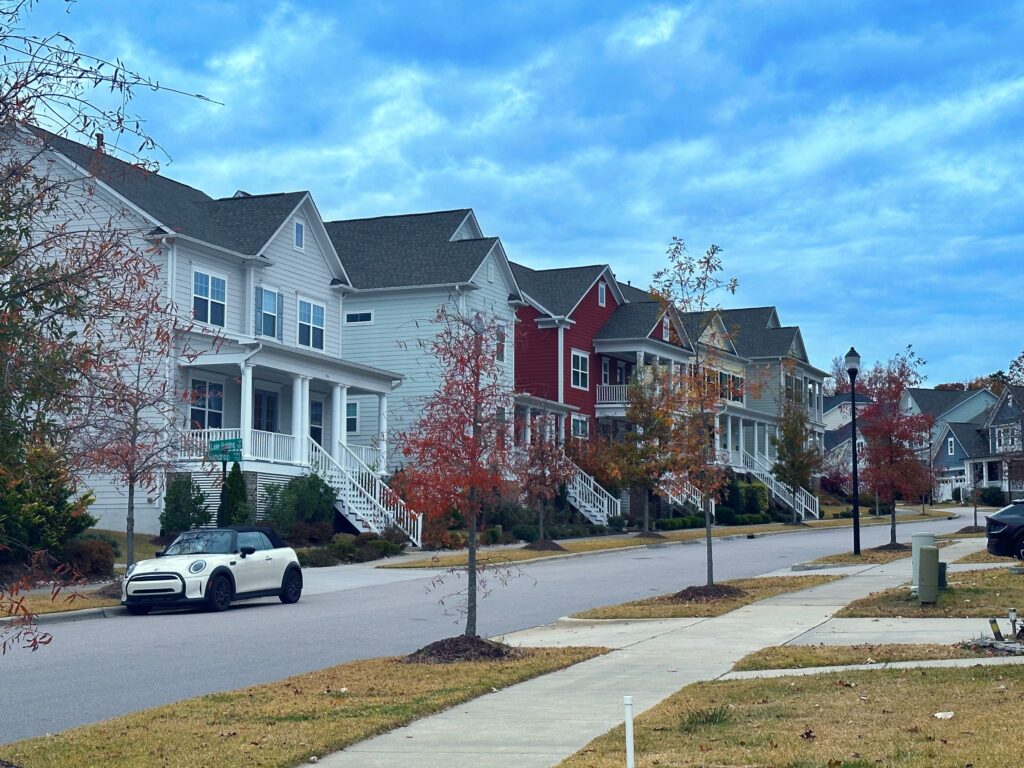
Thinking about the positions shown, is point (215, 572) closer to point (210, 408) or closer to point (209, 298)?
point (210, 408)

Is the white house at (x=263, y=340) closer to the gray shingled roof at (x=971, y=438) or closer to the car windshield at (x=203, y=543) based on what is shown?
the car windshield at (x=203, y=543)

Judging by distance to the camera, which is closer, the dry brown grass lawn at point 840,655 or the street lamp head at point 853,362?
the dry brown grass lawn at point 840,655

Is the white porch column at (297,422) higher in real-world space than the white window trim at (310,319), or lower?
lower

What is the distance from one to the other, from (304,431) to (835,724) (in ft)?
97.6

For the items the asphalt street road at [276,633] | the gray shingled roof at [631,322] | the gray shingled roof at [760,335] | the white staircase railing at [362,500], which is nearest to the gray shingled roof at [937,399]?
the gray shingled roof at [760,335]

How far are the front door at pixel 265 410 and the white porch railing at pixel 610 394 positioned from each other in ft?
64.5

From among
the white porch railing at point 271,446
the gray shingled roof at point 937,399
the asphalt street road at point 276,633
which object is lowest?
the asphalt street road at point 276,633

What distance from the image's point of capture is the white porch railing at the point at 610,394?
5772 cm

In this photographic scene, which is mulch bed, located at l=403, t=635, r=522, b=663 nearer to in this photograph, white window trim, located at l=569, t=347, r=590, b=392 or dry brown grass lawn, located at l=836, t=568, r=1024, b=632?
dry brown grass lawn, located at l=836, t=568, r=1024, b=632

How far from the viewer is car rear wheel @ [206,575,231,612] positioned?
21.7 meters

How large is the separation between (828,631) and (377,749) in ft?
27.2

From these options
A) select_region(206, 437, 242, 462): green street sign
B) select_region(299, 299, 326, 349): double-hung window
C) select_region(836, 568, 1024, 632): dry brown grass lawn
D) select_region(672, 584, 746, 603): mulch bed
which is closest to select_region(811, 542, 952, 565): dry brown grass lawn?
select_region(836, 568, 1024, 632): dry brown grass lawn

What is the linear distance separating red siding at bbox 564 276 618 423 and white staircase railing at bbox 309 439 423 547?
17679 mm

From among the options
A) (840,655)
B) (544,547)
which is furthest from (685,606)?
(544,547)
